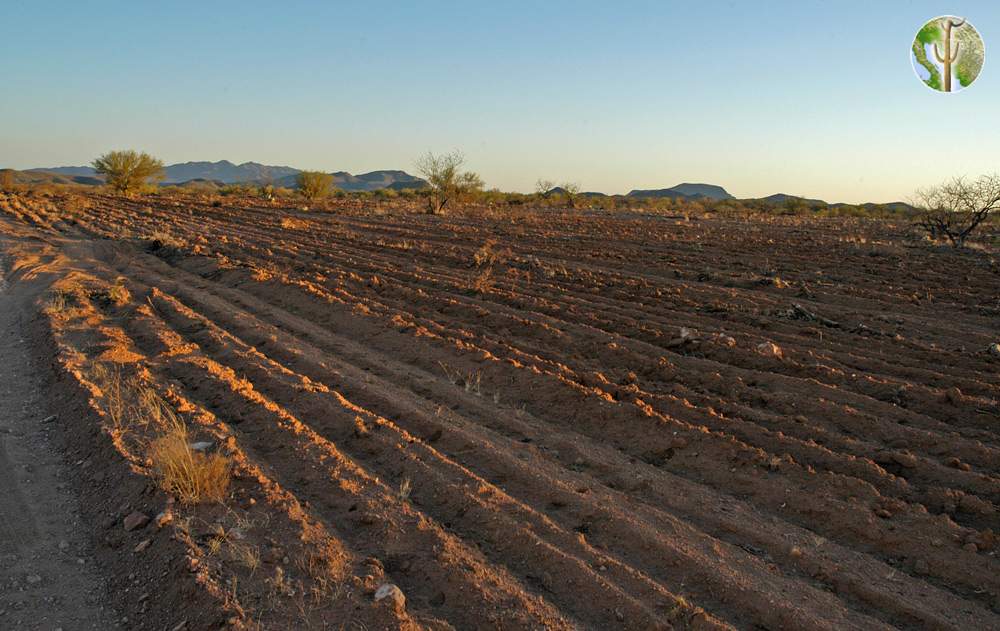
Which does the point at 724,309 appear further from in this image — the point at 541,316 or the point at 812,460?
the point at 812,460

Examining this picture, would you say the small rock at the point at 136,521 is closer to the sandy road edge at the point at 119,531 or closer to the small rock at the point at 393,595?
the sandy road edge at the point at 119,531

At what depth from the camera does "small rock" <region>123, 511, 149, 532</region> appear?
4531 mm

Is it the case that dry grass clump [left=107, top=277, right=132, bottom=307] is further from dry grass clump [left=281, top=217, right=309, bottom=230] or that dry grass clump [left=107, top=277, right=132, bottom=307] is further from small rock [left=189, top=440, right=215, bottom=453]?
dry grass clump [left=281, top=217, right=309, bottom=230]

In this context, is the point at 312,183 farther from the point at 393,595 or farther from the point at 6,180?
the point at 393,595

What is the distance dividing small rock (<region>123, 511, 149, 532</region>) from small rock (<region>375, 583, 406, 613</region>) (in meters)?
1.79

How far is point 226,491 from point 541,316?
657cm

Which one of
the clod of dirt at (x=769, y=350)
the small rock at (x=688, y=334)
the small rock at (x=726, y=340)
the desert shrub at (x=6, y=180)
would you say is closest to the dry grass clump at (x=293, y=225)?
the small rock at (x=688, y=334)

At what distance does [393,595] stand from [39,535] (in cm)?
252

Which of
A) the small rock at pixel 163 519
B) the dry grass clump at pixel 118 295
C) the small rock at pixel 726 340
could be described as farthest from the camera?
the dry grass clump at pixel 118 295

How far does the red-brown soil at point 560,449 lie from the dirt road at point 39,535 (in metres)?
0.22

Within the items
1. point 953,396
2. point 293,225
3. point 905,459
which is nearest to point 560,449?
point 905,459

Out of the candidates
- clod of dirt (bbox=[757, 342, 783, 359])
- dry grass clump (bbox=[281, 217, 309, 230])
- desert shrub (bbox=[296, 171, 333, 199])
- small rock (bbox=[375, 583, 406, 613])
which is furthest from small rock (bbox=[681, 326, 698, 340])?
desert shrub (bbox=[296, 171, 333, 199])

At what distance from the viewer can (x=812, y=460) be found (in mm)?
5836

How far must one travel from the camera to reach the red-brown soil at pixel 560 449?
404 centimetres
